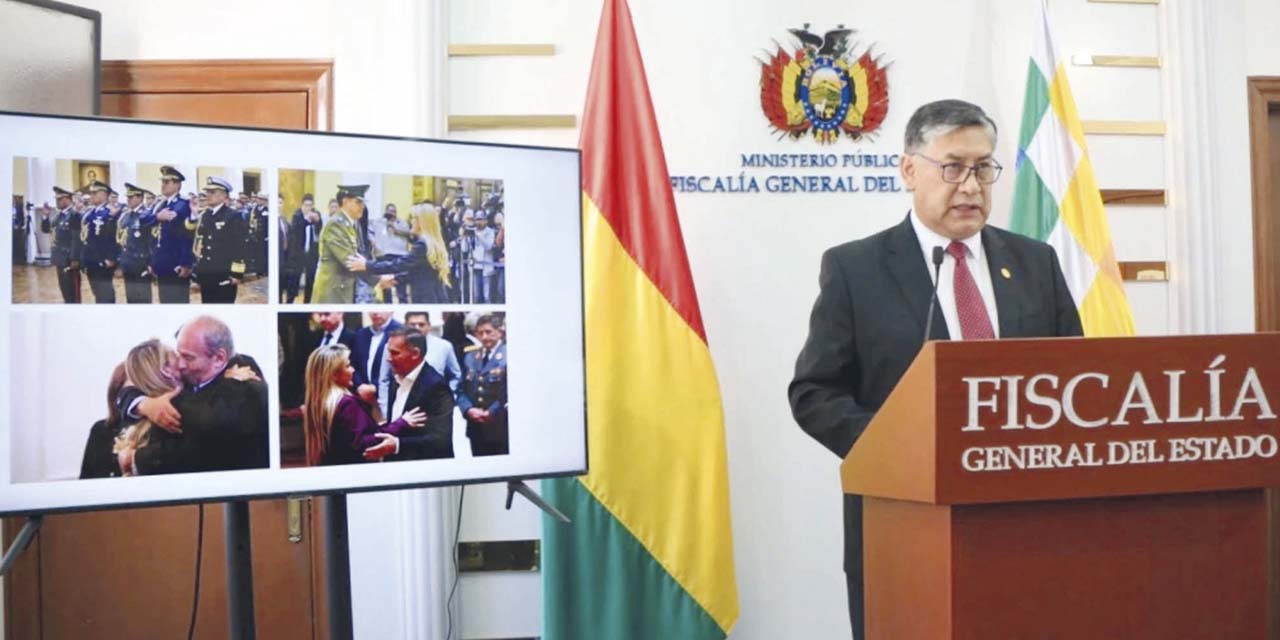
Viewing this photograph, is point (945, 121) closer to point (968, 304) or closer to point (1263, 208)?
point (968, 304)

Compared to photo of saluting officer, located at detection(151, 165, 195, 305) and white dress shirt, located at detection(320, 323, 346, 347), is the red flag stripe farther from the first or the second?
photo of saluting officer, located at detection(151, 165, 195, 305)

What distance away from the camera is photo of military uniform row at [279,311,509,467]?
6.36 feet

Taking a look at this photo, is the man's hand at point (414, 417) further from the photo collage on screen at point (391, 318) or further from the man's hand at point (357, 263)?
the man's hand at point (357, 263)

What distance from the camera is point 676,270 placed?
3.13m

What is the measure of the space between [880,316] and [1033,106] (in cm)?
161

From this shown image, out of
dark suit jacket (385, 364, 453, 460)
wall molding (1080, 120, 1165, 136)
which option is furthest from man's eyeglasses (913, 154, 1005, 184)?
wall molding (1080, 120, 1165, 136)

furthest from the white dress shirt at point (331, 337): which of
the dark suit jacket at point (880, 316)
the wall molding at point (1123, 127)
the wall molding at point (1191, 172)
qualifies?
the wall molding at point (1191, 172)

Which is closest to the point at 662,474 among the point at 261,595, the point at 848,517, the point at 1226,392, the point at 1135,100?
the point at 848,517

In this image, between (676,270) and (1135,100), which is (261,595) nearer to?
(676,270)

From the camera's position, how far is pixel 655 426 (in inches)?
119

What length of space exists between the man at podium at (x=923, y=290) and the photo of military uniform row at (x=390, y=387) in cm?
58

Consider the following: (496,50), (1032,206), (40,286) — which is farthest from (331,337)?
(1032,206)

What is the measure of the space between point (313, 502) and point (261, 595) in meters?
0.32

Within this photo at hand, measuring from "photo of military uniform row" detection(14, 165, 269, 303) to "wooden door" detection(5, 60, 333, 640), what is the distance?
Result: 58.8 inches
